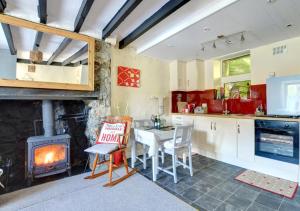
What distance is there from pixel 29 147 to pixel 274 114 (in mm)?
4004

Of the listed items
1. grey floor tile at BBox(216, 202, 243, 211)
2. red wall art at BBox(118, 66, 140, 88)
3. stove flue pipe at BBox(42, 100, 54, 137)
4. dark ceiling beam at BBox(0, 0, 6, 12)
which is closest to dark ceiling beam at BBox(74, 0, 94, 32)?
dark ceiling beam at BBox(0, 0, 6, 12)

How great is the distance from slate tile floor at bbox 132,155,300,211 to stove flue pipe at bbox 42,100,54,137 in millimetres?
1674

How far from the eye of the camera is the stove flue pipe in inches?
104

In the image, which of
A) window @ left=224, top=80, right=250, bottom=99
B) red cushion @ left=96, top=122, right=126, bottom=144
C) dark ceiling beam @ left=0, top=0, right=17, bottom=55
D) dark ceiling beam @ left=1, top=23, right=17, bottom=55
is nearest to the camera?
dark ceiling beam @ left=0, top=0, right=17, bottom=55

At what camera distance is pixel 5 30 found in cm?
220

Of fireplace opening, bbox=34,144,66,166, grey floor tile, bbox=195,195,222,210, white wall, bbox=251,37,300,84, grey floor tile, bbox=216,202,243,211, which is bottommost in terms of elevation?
grey floor tile, bbox=216,202,243,211

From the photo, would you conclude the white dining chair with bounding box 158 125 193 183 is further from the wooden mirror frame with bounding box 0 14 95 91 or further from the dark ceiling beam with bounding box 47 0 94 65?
the dark ceiling beam with bounding box 47 0 94 65

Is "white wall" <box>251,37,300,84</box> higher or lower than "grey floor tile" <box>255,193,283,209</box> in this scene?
higher

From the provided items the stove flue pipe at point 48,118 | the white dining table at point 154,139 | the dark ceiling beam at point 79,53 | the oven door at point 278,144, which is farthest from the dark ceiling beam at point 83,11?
the oven door at point 278,144

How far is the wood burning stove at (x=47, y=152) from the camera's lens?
243 cm

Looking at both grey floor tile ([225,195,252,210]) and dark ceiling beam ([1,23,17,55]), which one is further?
dark ceiling beam ([1,23,17,55])

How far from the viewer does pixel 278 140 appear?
2.61m

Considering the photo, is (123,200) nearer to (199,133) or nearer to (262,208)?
(262,208)

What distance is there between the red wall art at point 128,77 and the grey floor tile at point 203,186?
7.62 feet
